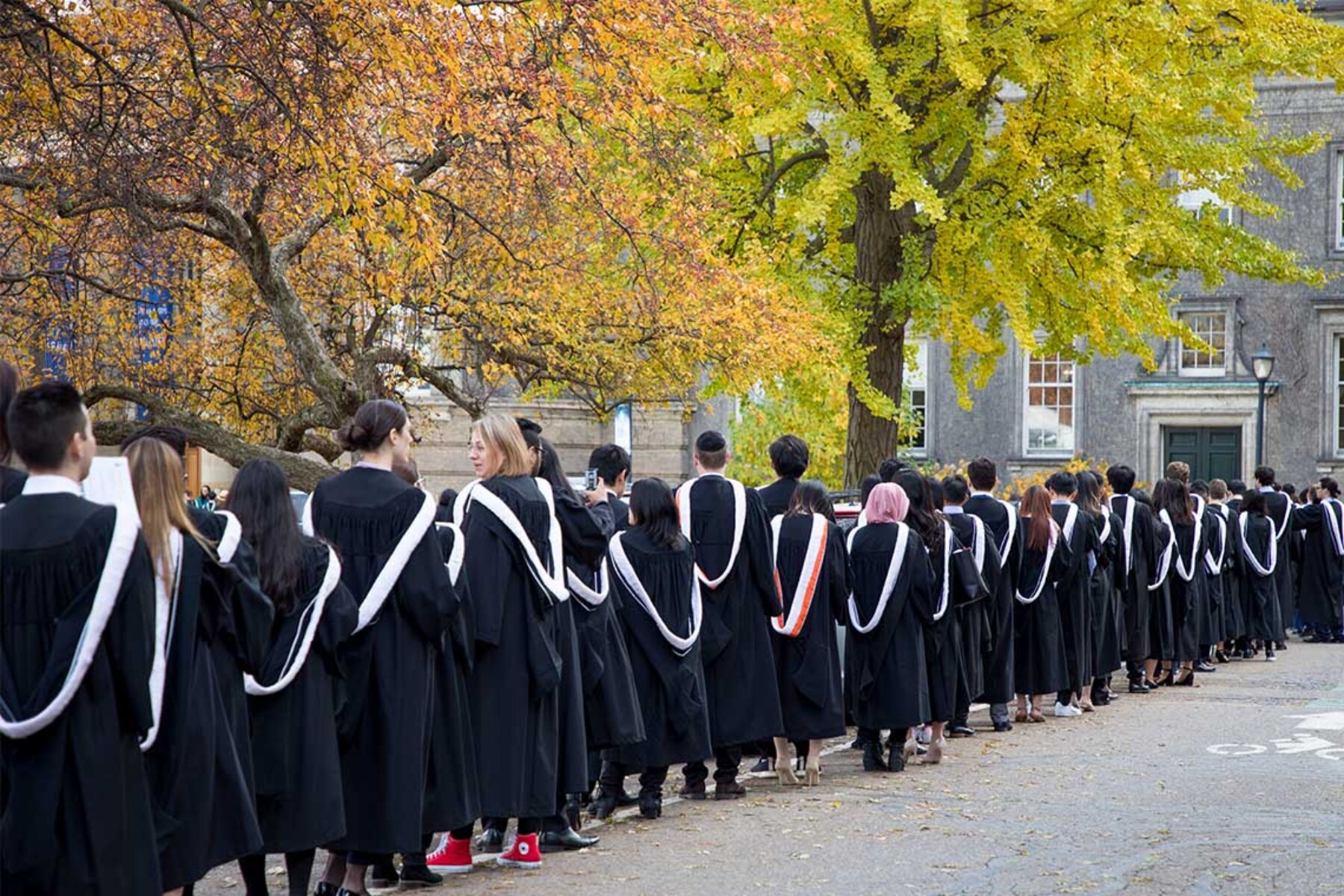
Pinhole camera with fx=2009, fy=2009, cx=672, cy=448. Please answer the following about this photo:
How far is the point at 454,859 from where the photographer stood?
30.9 ft

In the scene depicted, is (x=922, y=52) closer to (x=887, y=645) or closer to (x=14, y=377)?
(x=887, y=645)

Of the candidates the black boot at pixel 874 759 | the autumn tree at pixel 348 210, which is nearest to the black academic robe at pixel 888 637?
the black boot at pixel 874 759

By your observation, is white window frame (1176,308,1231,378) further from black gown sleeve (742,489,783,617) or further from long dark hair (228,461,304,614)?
long dark hair (228,461,304,614)

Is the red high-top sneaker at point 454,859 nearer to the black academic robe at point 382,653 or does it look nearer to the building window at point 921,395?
the black academic robe at point 382,653

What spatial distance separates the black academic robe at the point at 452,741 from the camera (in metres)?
8.93

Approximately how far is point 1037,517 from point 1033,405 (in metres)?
27.6

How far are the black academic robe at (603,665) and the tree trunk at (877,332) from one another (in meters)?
13.0

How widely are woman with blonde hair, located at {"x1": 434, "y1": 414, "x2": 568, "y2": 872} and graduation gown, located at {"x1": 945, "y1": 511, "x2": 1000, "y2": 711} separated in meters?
5.01

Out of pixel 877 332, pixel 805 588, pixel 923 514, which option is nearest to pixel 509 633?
pixel 805 588

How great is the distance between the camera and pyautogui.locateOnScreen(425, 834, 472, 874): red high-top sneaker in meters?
9.40

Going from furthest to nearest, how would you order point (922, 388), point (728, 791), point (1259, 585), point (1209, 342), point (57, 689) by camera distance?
1. point (922, 388)
2. point (1209, 342)
3. point (1259, 585)
4. point (728, 791)
5. point (57, 689)

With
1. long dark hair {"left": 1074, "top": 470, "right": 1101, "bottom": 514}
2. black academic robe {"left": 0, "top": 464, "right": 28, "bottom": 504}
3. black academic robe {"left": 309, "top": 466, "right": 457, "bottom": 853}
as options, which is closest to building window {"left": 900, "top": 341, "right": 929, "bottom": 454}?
long dark hair {"left": 1074, "top": 470, "right": 1101, "bottom": 514}

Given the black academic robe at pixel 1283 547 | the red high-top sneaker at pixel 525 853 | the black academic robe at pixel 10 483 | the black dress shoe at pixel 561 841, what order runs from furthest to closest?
1. the black academic robe at pixel 1283 547
2. the black dress shoe at pixel 561 841
3. the red high-top sneaker at pixel 525 853
4. the black academic robe at pixel 10 483

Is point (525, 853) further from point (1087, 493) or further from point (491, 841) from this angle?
point (1087, 493)
